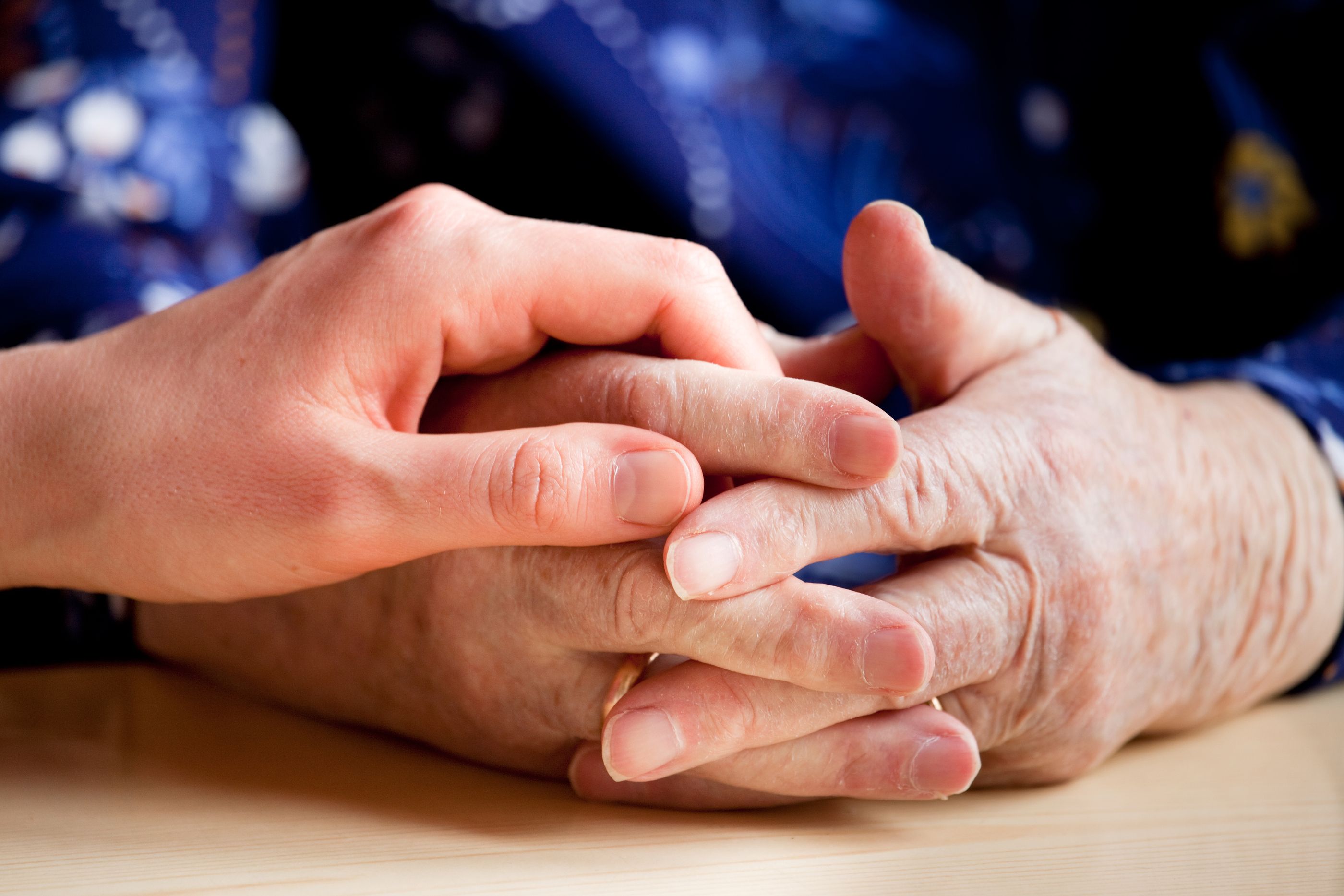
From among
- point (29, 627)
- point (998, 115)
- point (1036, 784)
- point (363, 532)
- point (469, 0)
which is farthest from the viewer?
point (998, 115)

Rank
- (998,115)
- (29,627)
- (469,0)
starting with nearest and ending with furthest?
(29,627) → (469,0) → (998,115)

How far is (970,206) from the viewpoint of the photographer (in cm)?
91

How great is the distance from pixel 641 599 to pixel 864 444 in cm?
12

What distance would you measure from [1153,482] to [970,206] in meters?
0.39

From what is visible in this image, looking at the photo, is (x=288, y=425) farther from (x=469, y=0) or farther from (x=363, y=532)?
(x=469, y=0)

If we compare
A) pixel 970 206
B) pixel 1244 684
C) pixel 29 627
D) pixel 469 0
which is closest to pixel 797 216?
pixel 970 206

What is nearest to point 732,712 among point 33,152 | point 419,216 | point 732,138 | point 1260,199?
point 419,216

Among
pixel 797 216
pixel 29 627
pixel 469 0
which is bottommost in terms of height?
pixel 29 627

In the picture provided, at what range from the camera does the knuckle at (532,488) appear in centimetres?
44

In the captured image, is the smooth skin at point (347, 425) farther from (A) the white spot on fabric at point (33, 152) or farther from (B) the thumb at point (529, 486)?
(A) the white spot on fabric at point (33, 152)

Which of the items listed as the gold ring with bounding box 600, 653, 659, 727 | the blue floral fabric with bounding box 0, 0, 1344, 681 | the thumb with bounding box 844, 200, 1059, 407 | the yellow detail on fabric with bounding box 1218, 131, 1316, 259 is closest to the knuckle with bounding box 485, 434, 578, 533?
the gold ring with bounding box 600, 653, 659, 727

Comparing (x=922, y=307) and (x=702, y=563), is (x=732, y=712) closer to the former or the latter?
(x=702, y=563)

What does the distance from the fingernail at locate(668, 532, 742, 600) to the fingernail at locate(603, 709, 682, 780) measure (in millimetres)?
59

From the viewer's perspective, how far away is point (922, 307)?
1.87ft
